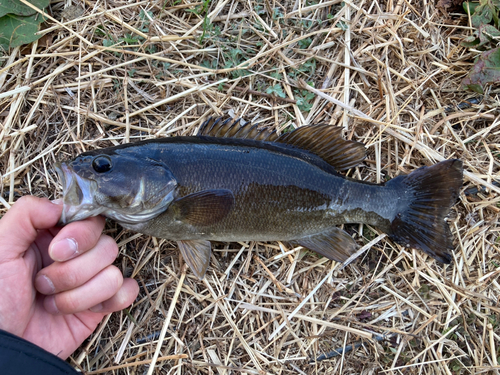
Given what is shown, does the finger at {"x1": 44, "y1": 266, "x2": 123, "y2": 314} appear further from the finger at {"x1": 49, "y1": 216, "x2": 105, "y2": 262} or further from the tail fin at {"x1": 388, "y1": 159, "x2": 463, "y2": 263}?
the tail fin at {"x1": 388, "y1": 159, "x2": 463, "y2": 263}

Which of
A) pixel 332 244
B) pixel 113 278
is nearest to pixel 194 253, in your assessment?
pixel 113 278

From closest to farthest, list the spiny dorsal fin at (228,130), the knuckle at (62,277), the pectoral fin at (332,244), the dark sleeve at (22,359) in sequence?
the dark sleeve at (22,359), the knuckle at (62,277), the spiny dorsal fin at (228,130), the pectoral fin at (332,244)

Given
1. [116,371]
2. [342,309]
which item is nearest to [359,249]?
[342,309]

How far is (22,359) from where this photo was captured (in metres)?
2.09

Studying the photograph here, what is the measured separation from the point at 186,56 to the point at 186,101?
1.41ft

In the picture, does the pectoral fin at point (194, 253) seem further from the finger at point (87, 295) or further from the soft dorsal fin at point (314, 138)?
the soft dorsal fin at point (314, 138)

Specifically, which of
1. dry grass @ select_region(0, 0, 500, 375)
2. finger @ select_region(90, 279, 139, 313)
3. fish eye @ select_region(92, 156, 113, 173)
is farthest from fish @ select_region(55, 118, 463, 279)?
finger @ select_region(90, 279, 139, 313)

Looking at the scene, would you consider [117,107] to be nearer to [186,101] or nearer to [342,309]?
[186,101]

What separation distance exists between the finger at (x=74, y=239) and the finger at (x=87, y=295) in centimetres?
24

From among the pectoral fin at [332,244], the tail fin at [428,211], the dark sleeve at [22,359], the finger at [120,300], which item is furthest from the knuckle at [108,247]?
the tail fin at [428,211]

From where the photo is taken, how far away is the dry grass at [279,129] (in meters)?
2.89

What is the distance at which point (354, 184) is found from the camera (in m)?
2.79

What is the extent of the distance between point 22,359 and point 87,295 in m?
0.50

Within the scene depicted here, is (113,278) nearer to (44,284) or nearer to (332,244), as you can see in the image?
(44,284)
